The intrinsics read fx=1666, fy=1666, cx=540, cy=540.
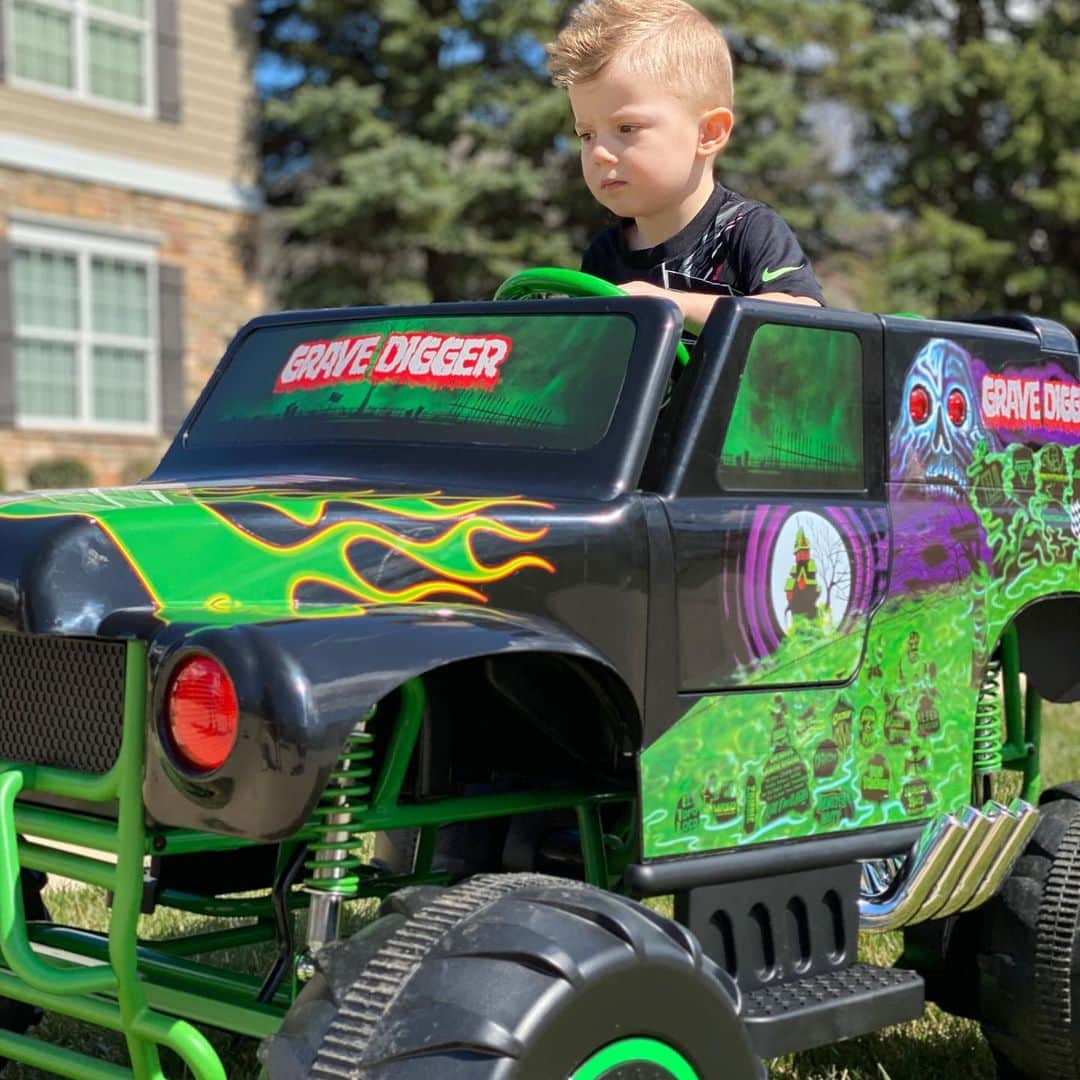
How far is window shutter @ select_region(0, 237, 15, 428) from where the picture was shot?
15.7 m

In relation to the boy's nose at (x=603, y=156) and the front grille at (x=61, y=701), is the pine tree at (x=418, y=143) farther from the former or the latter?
the front grille at (x=61, y=701)

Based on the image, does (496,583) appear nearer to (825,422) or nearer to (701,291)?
(825,422)

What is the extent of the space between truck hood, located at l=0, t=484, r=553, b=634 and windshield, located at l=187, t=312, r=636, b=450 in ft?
1.00

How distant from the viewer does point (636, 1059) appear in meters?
2.48

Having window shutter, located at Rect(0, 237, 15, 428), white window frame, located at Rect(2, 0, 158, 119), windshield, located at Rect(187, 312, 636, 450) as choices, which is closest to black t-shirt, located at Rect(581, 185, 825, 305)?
windshield, located at Rect(187, 312, 636, 450)

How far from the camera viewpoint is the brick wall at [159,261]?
16141 millimetres

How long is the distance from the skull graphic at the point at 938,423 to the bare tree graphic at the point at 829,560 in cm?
26

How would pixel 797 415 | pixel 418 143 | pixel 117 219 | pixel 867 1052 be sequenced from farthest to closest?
1. pixel 418 143
2. pixel 117 219
3. pixel 867 1052
4. pixel 797 415

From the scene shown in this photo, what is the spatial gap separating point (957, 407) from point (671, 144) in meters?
0.82

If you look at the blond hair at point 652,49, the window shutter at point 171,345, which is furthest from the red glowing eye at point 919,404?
the window shutter at point 171,345

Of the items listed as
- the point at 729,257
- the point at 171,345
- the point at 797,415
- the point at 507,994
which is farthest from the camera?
the point at 171,345

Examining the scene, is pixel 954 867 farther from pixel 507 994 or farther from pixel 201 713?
→ pixel 201 713

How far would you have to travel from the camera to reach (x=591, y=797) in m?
3.03

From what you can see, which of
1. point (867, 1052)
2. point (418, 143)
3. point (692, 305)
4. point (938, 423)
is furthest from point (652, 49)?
point (418, 143)
